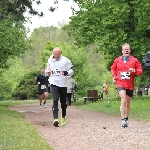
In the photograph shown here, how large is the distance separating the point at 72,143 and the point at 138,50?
21531 millimetres

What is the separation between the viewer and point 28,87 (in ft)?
155

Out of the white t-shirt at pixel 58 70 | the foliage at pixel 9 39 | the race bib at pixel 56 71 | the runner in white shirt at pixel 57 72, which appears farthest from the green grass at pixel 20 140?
the foliage at pixel 9 39

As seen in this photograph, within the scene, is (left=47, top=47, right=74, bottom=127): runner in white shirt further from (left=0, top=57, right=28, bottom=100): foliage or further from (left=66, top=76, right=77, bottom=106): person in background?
(left=0, top=57, right=28, bottom=100): foliage

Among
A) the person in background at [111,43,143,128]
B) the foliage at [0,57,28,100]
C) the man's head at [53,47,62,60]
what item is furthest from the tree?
the person in background at [111,43,143,128]

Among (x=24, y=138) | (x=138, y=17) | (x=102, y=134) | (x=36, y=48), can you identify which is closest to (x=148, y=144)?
(x=102, y=134)

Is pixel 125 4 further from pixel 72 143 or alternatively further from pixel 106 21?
pixel 72 143

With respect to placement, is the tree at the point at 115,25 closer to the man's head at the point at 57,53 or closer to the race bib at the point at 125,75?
the man's head at the point at 57,53

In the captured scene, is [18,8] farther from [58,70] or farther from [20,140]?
[20,140]

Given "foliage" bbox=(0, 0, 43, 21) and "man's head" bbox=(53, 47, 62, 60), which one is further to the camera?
"foliage" bbox=(0, 0, 43, 21)

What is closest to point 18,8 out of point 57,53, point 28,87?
point 57,53

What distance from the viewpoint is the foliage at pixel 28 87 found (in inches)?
1848

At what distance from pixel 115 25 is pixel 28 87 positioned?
19.6 m

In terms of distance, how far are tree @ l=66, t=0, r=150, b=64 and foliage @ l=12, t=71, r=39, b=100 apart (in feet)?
54.5

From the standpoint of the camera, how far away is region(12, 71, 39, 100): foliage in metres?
46.9
